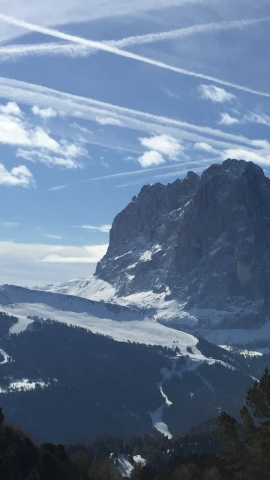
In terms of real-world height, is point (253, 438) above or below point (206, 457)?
above

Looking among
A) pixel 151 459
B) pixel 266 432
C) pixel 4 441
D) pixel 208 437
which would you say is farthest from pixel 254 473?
pixel 208 437

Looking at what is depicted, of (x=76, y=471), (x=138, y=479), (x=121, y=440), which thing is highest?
(x=76, y=471)

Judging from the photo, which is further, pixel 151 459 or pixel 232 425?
pixel 151 459

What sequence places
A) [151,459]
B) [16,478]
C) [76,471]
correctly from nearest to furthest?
[16,478], [76,471], [151,459]

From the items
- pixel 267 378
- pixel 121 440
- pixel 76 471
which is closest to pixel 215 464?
pixel 76 471

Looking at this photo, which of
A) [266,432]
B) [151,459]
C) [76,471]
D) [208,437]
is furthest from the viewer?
[208,437]

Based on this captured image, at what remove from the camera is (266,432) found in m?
53.8

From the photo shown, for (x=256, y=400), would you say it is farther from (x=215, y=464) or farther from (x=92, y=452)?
(x=92, y=452)

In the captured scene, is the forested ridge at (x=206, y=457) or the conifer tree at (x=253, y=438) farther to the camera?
the forested ridge at (x=206, y=457)

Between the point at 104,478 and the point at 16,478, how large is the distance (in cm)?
2639

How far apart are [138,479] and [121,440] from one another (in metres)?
98.2

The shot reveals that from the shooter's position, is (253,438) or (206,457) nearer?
(253,438)

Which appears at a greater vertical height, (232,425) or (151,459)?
(232,425)

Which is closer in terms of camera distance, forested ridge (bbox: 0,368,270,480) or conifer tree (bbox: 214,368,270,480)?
conifer tree (bbox: 214,368,270,480)
